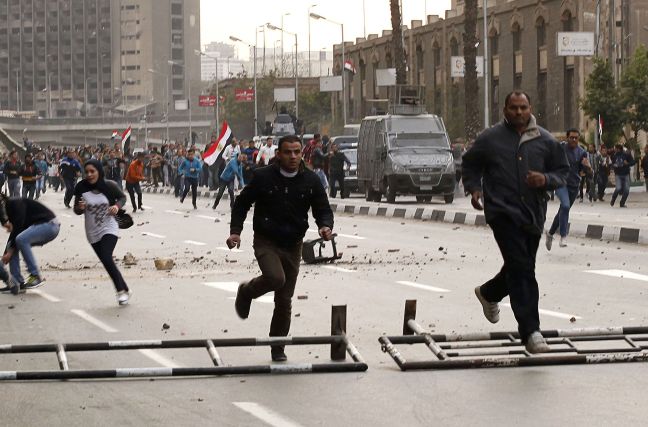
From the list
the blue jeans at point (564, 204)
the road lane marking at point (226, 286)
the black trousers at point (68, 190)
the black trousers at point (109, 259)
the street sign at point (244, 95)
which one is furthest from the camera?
the street sign at point (244, 95)

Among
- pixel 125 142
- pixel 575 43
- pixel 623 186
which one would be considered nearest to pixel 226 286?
pixel 623 186

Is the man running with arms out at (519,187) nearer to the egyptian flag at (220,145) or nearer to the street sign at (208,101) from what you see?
the egyptian flag at (220,145)

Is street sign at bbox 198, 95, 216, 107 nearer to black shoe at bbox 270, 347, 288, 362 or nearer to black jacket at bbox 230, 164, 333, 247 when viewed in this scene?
black jacket at bbox 230, 164, 333, 247

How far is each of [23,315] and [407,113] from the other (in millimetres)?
27872

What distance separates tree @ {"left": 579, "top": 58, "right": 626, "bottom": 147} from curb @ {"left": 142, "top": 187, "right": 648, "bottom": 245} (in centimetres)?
1152

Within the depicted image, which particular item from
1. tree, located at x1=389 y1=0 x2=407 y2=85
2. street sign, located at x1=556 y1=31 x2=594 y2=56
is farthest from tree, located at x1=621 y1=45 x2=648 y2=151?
tree, located at x1=389 y1=0 x2=407 y2=85

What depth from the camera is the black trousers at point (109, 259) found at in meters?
15.3

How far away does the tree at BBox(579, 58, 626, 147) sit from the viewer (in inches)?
1903

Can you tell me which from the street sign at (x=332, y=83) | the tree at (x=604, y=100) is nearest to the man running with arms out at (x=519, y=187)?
the tree at (x=604, y=100)

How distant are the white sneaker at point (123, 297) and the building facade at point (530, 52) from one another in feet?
143

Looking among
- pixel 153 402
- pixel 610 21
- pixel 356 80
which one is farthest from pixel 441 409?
pixel 356 80

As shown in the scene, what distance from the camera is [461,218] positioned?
3206cm

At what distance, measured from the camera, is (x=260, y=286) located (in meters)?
11.0

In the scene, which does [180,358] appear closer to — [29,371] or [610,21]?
[29,371]
